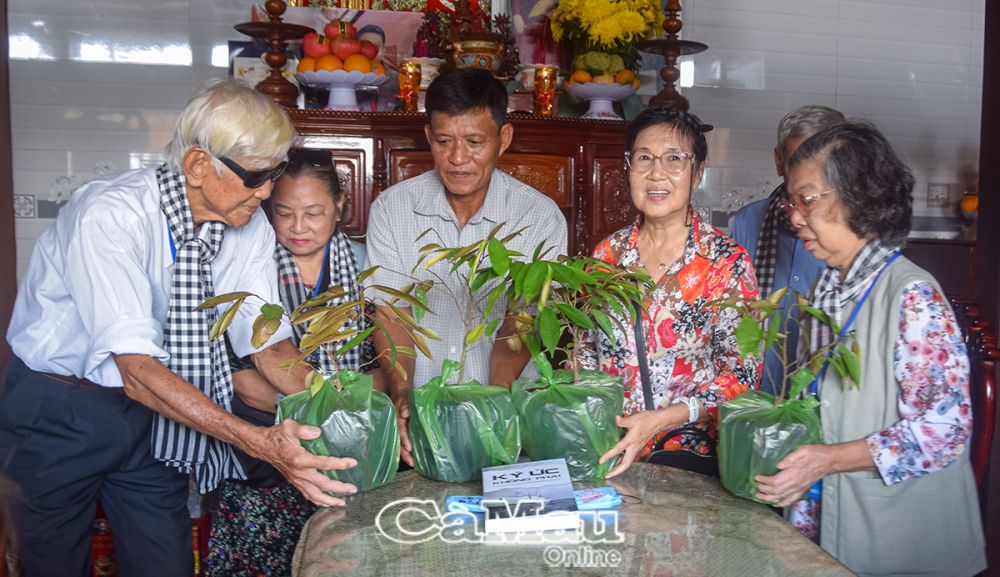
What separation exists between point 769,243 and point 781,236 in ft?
0.16

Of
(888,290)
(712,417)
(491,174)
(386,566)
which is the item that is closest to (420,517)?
(386,566)

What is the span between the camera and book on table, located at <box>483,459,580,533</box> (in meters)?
1.55

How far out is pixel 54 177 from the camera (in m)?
4.37

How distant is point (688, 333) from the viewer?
2.12 meters

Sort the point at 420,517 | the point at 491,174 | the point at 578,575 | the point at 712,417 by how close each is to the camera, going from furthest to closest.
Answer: the point at 491,174 < the point at 712,417 < the point at 420,517 < the point at 578,575

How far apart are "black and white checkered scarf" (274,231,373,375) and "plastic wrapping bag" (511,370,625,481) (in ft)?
2.61

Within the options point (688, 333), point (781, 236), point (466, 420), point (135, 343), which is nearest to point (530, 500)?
point (466, 420)

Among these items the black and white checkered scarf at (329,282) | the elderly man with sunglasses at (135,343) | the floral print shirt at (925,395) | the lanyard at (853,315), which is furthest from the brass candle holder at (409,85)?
the floral print shirt at (925,395)

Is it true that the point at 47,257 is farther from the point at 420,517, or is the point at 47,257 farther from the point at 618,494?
the point at 618,494

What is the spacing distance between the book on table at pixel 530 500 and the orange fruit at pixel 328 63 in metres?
2.80

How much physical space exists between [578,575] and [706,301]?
0.91 metres

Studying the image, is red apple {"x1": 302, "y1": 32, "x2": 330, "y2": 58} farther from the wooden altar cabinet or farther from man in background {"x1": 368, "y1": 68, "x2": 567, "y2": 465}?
man in background {"x1": 368, "y1": 68, "x2": 567, "y2": 465}

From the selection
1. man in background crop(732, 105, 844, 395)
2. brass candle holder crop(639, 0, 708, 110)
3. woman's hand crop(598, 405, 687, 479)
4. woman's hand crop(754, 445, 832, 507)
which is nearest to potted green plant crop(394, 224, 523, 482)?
woman's hand crop(598, 405, 687, 479)

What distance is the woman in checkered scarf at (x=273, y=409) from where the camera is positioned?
8.08ft
